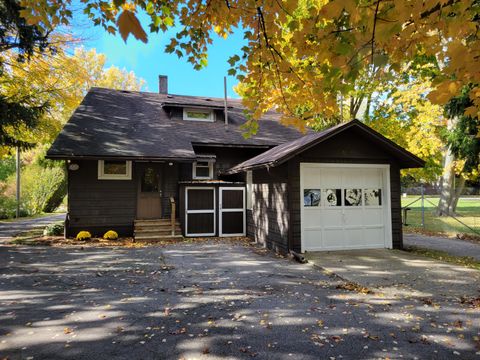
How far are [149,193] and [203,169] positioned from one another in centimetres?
274

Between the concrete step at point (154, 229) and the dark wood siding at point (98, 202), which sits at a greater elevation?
the dark wood siding at point (98, 202)

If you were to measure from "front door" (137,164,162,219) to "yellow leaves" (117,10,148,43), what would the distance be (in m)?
11.6

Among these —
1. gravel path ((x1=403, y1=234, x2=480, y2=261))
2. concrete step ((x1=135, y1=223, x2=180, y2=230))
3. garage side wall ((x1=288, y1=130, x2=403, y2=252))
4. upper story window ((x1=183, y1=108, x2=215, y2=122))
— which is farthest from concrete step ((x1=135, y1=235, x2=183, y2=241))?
gravel path ((x1=403, y1=234, x2=480, y2=261))

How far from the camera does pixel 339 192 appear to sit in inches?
384

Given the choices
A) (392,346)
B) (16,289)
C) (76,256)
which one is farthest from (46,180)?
(392,346)

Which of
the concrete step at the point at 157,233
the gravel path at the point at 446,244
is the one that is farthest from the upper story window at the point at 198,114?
the gravel path at the point at 446,244

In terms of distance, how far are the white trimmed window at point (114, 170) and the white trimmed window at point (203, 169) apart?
9.46ft

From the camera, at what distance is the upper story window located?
55.4 feet

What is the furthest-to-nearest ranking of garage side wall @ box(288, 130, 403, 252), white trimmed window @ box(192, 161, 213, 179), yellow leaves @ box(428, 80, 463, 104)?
white trimmed window @ box(192, 161, 213, 179) → garage side wall @ box(288, 130, 403, 252) → yellow leaves @ box(428, 80, 463, 104)

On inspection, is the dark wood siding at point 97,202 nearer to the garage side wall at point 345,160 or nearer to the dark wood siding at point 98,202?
the dark wood siding at point 98,202

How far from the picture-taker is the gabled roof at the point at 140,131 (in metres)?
12.1

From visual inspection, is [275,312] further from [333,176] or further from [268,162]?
[333,176]

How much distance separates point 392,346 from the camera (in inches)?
144

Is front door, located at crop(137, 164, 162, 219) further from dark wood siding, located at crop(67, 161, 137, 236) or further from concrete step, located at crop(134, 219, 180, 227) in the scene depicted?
concrete step, located at crop(134, 219, 180, 227)
